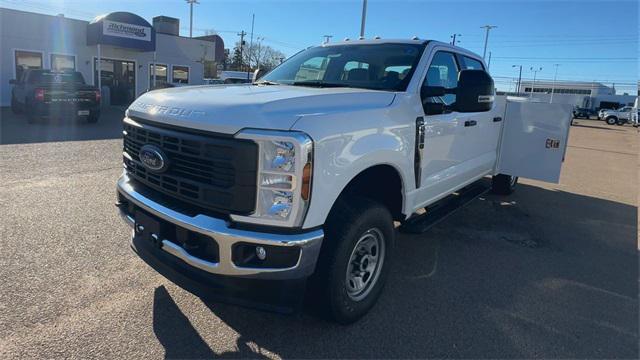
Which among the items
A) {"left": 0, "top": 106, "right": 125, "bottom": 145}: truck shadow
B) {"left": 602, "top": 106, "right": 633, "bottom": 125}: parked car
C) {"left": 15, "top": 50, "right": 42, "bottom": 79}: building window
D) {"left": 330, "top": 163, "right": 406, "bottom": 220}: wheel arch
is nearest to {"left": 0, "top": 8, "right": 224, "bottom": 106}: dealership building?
{"left": 15, "top": 50, "right": 42, "bottom": 79}: building window

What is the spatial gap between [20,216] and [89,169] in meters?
2.74

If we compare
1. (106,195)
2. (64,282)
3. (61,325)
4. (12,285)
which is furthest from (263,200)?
(106,195)

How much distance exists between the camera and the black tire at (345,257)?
2.70 metres

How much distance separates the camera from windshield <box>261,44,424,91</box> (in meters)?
3.65

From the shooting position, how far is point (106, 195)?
19.1 feet

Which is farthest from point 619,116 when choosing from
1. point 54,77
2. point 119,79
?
point 54,77

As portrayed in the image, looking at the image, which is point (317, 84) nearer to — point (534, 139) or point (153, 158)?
point (153, 158)

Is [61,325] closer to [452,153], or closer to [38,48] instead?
[452,153]

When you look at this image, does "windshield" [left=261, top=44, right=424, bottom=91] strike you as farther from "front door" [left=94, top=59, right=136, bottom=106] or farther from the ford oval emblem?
"front door" [left=94, top=59, right=136, bottom=106]

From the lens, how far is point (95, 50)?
21.6m

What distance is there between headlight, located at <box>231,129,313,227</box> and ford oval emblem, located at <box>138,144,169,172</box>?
635mm

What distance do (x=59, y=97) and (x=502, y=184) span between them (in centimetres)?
1272

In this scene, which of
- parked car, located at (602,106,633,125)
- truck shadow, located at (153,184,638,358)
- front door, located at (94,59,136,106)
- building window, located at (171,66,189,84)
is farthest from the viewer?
parked car, located at (602,106,633,125)

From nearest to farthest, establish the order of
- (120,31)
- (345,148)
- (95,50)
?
(345,148) < (120,31) < (95,50)
